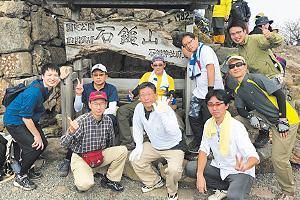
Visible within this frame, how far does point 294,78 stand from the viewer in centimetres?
966

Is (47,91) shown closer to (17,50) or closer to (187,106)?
(17,50)

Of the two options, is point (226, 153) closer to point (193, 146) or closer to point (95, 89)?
point (193, 146)

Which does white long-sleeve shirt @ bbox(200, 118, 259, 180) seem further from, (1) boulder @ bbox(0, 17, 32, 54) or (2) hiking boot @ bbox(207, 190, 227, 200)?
(1) boulder @ bbox(0, 17, 32, 54)

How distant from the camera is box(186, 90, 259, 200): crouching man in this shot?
3.49 metres

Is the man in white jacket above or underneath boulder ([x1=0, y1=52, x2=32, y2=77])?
underneath

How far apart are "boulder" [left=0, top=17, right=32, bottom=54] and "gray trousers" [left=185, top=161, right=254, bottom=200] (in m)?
4.03

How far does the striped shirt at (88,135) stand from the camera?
4129mm

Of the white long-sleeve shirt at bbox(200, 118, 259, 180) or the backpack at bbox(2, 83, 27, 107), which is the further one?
the backpack at bbox(2, 83, 27, 107)

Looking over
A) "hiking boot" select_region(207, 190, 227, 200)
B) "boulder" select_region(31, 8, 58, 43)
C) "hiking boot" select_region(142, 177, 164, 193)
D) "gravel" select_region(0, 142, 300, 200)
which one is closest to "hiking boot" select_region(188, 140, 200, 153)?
"gravel" select_region(0, 142, 300, 200)

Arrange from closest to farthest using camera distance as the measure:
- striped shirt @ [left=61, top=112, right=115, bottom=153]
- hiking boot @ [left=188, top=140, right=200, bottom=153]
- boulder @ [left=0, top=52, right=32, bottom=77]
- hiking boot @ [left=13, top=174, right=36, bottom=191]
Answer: striped shirt @ [left=61, top=112, right=115, bottom=153] → hiking boot @ [left=13, top=174, right=36, bottom=191] → hiking boot @ [left=188, top=140, right=200, bottom=153] → boulder @ [left=0, top=52, right=32, bottom=77]

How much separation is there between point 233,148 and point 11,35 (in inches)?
181

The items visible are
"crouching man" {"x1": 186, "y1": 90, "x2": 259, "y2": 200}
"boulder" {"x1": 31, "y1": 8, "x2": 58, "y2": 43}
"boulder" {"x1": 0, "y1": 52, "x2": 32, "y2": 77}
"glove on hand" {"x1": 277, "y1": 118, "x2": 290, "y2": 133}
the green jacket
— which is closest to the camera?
"crouching man" {"x1": 186, "y1": 90, "x2": 259, "y2": 200}

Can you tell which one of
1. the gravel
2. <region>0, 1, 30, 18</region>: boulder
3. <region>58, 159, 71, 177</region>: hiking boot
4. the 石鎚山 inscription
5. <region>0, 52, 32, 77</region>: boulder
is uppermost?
<region>0, 1, 30, 18</region>: boulder

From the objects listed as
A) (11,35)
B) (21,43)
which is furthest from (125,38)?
(11,35)
